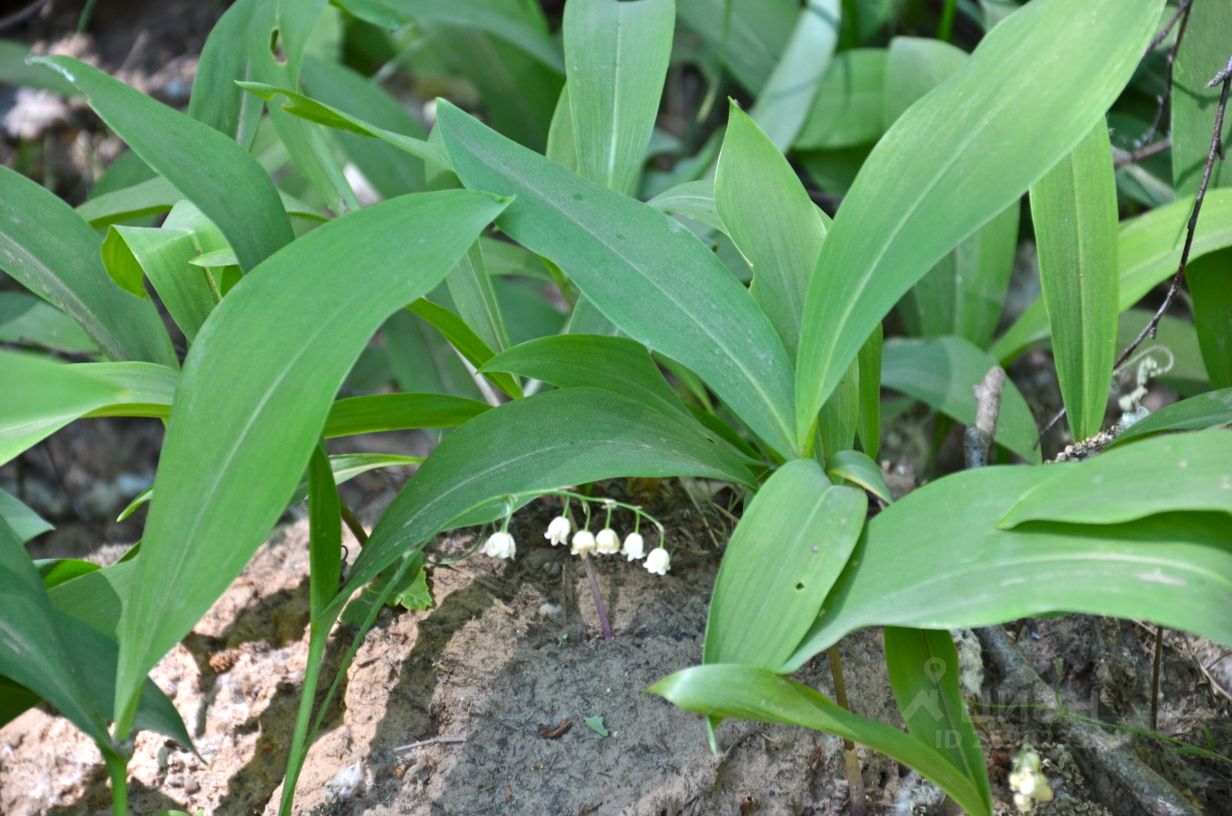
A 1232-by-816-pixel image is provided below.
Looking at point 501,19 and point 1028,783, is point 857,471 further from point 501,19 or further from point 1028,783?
point 501,19

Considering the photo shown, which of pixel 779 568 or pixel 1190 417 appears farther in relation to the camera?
pixel 1190 417

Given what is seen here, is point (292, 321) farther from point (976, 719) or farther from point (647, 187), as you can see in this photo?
point (647, 187)

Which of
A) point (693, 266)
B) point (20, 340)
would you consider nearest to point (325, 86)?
point (20, 340)

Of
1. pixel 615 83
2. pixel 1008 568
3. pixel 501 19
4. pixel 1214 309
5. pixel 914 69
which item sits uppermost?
pixel 501 19

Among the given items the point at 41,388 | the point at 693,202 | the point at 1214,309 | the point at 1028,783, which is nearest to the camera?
the point at 41,388

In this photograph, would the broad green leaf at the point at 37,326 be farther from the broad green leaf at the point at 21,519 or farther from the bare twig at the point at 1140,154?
the bare twig at the point at 1140,154

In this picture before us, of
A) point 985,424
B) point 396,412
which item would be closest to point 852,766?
point 985,424

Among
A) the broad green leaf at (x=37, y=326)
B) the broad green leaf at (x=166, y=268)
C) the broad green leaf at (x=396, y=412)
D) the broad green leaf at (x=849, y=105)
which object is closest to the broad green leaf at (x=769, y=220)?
the broad green leaf at (x=396, y=412)

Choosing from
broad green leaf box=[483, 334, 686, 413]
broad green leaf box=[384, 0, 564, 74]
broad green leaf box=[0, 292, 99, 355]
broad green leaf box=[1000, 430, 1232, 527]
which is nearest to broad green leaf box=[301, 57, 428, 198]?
broad green leaf box=[384, 0, 564, 74]
